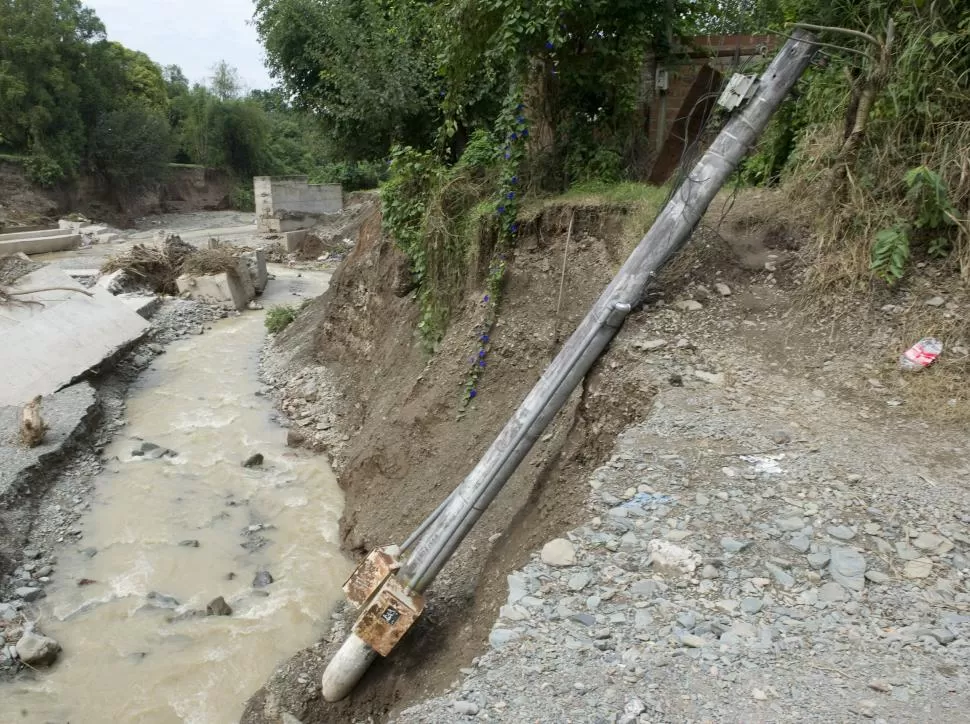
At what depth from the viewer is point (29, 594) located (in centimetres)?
547

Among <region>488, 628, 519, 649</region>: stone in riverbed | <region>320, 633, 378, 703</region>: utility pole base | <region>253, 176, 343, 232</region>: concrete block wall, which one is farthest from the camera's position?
<region>253, 176, 343, 232</region>: concrete block wall

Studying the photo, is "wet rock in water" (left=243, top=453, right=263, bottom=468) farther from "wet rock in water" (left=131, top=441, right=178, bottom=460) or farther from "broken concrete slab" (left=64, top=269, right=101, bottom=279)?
"broken concrete slab" (left=64, top=269, right=101, bottom=279)

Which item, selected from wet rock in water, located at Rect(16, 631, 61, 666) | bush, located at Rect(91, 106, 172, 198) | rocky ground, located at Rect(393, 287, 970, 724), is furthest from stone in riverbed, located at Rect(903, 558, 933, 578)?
bush, located at Rect(91, 106, 172, 198)

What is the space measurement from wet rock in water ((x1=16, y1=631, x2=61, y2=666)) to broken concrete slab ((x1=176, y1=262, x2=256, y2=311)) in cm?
1084

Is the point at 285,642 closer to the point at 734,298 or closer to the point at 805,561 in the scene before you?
the point at 805,561

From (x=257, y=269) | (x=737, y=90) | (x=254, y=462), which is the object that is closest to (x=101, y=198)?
(x=257, y=269)

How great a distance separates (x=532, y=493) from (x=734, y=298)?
7.54 ft

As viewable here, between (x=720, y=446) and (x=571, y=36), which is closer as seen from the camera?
(x=720, y=446)

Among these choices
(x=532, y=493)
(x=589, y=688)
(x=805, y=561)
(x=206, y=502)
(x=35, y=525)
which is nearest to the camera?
(x=589, y=688)

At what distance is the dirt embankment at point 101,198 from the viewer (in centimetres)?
2769

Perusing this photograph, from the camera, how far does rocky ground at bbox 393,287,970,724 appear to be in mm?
2777

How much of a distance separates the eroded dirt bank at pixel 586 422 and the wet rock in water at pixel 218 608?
0.91m

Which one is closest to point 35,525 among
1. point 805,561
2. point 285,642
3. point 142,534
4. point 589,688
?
point 142,534

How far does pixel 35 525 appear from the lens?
20.7ft
